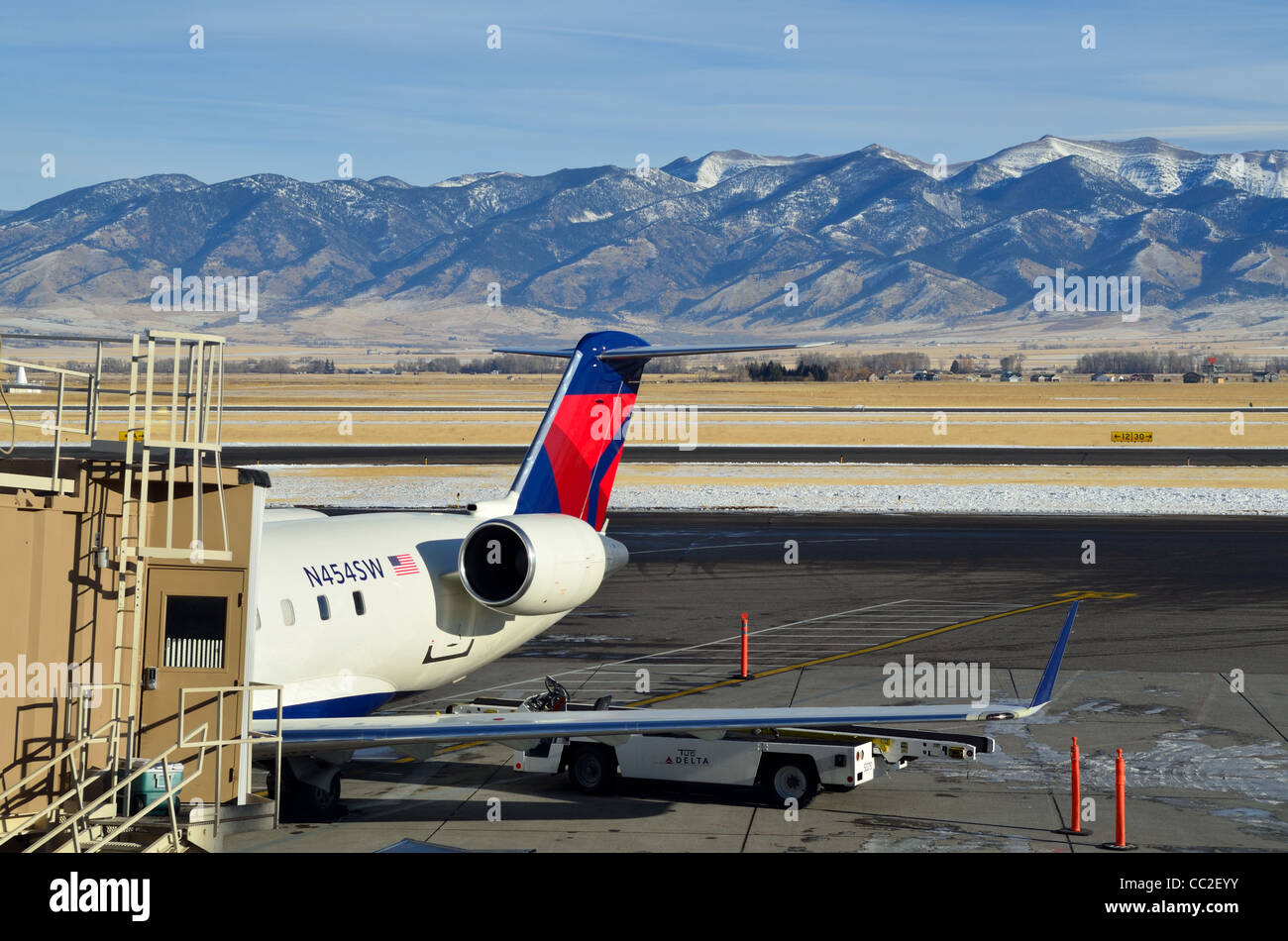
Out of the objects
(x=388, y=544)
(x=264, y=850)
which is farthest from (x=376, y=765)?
(x=264, y=850)

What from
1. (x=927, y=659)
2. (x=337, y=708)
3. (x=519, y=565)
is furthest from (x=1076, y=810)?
(x=927, y=659)

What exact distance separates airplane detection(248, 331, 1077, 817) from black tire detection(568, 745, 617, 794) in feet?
8.21

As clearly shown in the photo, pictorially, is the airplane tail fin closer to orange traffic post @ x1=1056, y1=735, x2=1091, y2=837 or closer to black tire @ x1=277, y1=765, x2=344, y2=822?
black tire @ x1=277, y1=765, x2=344, y2=822

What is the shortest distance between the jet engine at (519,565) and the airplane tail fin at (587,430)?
2.57 metres

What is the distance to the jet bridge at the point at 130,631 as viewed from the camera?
14219 millimetres

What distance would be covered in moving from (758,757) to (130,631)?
30.5 feet

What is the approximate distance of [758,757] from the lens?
20.5 m

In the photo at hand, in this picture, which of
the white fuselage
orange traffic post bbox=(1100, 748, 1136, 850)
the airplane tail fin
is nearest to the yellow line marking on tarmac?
the airplane tail fin

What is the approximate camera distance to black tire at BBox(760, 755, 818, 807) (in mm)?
20312

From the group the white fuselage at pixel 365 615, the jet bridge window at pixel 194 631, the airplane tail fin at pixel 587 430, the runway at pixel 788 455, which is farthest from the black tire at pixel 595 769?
the runway at pixel 788 455

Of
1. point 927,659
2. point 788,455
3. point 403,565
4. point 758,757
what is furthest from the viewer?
point 788,455

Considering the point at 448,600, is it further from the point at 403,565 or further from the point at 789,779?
the point at 789,779

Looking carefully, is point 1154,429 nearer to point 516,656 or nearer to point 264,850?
point 516,656
